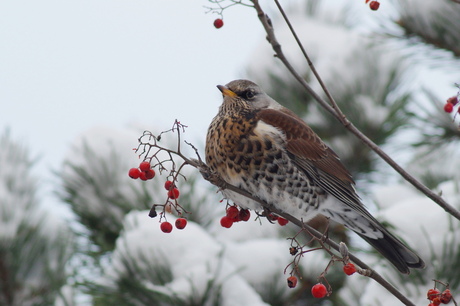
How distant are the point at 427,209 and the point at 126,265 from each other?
3.40 feet

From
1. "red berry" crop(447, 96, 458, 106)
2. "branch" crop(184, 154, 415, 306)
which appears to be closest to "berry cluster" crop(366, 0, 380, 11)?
"red berry" crop(447, 96, 458, 106)

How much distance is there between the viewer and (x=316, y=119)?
10.7ft

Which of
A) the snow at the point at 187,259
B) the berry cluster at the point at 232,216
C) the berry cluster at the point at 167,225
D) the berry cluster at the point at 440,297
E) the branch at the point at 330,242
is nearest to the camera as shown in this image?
the branch at the point at 330,242

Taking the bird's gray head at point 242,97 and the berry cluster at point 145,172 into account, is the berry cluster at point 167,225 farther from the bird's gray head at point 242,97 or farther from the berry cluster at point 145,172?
the bird's gray head at point 242,97

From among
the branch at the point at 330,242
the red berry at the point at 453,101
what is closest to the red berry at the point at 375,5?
the red berry at the point at 453,101

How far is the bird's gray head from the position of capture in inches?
94.9

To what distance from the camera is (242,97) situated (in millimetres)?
2465

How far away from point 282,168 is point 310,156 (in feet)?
0.60

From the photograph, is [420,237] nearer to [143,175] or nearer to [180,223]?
[180,223]

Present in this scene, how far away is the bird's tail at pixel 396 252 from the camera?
199 centimetres

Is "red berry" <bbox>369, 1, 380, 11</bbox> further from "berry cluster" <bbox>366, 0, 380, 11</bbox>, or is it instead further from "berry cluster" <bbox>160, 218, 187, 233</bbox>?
"berry cluster" <bbox>160, 218, 187, 233</bbox>

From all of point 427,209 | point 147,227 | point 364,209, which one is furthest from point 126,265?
point 427,209

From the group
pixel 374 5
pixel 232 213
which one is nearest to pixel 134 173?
pixel 232 213

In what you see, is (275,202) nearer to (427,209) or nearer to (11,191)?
(427,209)
